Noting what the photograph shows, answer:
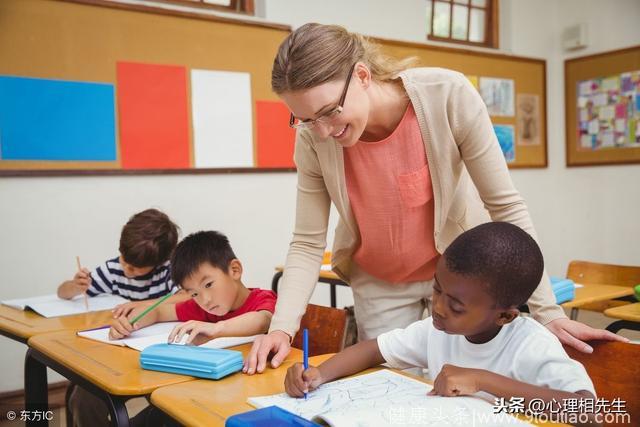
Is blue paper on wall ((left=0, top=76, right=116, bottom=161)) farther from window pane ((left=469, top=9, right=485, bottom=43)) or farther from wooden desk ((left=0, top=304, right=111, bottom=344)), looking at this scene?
window pane ((left=469, top=9, right=485, bottom=43))

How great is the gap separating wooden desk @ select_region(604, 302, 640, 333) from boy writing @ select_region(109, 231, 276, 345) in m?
1.09

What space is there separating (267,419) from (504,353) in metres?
0.42

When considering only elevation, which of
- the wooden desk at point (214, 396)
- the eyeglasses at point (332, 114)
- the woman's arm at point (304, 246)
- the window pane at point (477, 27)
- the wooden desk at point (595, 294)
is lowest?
the wooden desk at point (595, 294)

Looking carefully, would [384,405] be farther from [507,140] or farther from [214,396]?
[507,140]

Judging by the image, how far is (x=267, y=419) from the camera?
905mm

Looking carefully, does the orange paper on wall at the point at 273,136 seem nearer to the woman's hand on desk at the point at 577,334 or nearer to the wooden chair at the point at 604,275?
the wooden chair at the point at 604,275

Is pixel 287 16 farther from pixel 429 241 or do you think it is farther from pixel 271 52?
pixel 429 241

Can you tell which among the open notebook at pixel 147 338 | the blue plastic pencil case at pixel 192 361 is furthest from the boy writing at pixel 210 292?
the blue plastic pencil case at pixel 192 361

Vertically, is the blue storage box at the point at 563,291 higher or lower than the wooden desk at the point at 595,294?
higher

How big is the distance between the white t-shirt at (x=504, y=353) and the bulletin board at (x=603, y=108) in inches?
170

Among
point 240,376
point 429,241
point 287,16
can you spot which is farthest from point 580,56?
point 240,376

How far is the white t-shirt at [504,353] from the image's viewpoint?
968mm

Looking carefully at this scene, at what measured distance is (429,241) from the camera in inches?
58.3

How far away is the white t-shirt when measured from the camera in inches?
38.1
